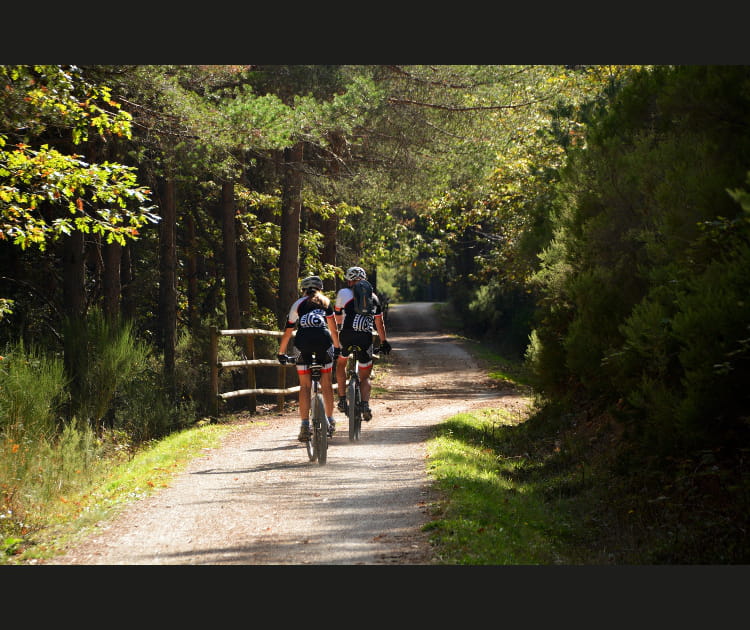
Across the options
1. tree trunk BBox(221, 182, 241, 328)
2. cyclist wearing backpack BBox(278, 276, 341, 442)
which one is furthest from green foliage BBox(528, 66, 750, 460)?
tree trunk BBox(221, 182, 241, 328)

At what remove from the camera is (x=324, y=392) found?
1082 centimetres

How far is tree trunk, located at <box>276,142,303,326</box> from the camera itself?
819 inches

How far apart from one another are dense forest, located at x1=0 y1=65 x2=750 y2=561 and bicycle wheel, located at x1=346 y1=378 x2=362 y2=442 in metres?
2.94

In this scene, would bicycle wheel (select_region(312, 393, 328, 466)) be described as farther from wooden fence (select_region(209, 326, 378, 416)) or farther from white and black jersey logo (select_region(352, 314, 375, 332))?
wooden fence (select_region(209, 326, 378, 416))

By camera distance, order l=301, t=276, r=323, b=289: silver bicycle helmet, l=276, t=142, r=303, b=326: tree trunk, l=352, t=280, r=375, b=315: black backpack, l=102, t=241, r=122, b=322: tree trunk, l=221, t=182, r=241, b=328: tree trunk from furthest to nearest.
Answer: l=221, t=182, r=241, b=328: tree trunk
l=276, t=142, r=303, b=326: tree trunk
l=102, t=241, r=122, b=322: tree trunk
l=352, t=280, r=375, b=315: black backpack
l=301, t=276, r=323, b=289: silver bicycle helmet

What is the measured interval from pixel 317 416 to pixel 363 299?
201 centimetres

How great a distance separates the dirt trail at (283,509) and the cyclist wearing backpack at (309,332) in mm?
944

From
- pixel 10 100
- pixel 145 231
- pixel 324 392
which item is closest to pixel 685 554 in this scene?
pixel 324 392

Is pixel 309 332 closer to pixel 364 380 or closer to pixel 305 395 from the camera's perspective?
pixel 305 395

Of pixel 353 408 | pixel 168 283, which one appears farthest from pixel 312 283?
pixel 168 283

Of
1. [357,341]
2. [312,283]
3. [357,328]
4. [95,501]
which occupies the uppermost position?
[312,283]

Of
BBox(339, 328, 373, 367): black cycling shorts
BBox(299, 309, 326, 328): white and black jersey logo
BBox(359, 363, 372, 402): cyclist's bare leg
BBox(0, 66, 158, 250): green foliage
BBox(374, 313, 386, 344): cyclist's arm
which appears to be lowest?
BBox(359, 363, 372, 402): cyclist's bare leg

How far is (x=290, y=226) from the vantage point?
21.8 m

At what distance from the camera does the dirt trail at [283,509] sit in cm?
688
